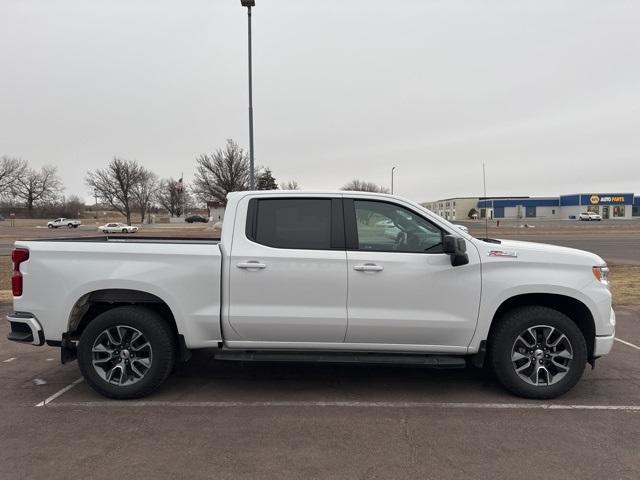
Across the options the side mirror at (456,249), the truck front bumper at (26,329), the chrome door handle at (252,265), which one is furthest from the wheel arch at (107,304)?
the side mirror at (456,249)

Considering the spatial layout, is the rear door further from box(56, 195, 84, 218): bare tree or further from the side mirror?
box(56, 195, 84, 218): bare tree

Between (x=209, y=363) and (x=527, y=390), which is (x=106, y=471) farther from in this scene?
(x=527, y=390)

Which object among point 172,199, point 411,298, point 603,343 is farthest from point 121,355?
point 172,199

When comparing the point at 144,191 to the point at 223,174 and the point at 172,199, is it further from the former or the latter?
the point at 223,174

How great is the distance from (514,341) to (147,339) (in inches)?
131

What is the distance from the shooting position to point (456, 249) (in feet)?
12.6

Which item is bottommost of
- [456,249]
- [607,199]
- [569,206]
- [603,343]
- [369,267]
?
[603,343]

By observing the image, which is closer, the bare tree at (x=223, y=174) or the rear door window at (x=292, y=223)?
the rear door window at (x=292, y=223)

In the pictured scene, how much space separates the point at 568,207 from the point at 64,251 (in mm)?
101497

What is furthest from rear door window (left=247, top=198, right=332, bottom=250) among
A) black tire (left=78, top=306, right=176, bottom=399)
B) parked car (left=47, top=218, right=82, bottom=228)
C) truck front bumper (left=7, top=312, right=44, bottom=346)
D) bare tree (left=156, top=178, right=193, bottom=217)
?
bare tree (left=156, top=178, right=193, bottom=217)

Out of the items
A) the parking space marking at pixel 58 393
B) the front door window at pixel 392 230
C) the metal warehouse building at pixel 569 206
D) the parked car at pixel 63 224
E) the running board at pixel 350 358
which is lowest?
the parking space marking at pixel 58 393

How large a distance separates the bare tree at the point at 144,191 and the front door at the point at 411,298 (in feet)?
267

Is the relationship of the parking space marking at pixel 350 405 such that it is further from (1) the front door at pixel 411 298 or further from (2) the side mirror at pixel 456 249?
(2) the side mirror at pixel 456 249

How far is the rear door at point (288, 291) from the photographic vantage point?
4.02 m
